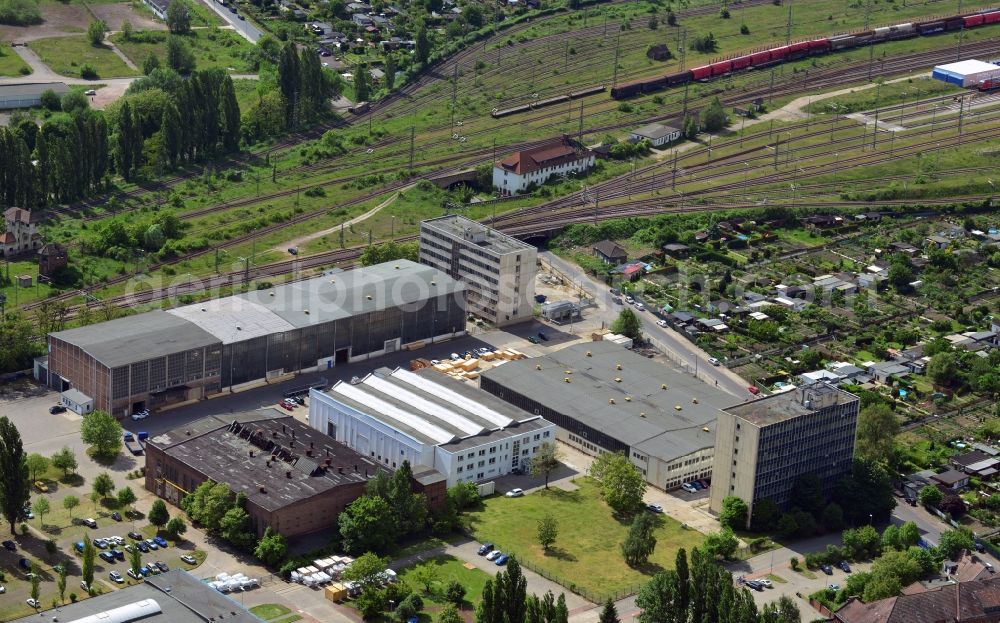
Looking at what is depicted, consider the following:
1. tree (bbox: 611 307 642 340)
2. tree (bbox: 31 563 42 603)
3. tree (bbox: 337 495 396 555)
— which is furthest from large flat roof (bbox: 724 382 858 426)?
tree (bbox: 31 563 42 603)

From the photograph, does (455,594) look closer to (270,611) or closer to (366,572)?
(366,572)

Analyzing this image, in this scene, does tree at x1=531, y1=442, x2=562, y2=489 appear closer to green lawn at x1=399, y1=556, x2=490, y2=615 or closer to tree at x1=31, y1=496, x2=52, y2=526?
green lawn at x1=399, y1=556, x2=490, y2=615

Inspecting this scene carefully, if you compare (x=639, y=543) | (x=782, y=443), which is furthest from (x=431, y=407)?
(x=782, y=443)

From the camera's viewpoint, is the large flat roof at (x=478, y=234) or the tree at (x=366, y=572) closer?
the tree at (x=366, y=572)

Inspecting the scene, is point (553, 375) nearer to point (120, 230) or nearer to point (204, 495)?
point (204, 495)

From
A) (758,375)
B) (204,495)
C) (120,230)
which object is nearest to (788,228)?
(758,375)

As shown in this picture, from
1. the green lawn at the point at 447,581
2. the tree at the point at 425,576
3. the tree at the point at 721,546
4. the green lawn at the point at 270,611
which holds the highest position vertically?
the tree at the point at 721,546

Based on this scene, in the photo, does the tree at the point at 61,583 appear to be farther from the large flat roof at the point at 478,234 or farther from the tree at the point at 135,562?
the large flat roof at the point at 478,234

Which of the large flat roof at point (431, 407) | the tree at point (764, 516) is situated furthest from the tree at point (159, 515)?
the tree at point (764, 516)
